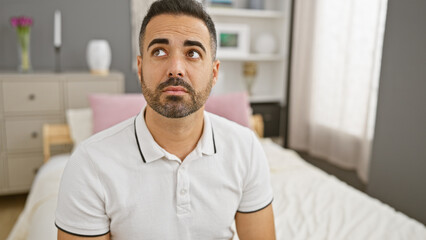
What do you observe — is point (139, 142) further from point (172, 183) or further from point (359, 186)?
point (359, 186)

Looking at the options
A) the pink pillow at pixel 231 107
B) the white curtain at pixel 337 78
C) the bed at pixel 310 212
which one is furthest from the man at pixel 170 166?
the white curtain at pixel 337 78

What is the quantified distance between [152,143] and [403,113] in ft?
5.20

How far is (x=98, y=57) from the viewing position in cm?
291

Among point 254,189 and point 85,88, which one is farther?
point 85,88

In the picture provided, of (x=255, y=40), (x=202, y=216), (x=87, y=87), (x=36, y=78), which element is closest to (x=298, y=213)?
(x=202, y=216)

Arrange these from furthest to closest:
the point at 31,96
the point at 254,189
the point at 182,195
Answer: the point at 31,96
the point at 254,189
the point at 182,195

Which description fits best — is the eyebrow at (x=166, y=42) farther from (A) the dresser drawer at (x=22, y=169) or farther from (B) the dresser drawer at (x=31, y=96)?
(A) the dresser drawer at (x=22, y=169)

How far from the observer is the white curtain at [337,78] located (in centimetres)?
270

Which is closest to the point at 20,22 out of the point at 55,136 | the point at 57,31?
the point at 57,31

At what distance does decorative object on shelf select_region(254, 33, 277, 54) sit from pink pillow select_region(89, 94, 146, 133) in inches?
68.6

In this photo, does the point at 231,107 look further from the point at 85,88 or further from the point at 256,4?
the point at 256,4

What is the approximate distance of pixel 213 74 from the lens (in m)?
1.10

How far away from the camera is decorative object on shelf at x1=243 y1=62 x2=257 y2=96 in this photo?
3680 mm

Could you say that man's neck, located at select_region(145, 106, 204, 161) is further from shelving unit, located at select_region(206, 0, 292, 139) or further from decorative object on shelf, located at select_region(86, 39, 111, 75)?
shelving unit, located at select_region(206, 0, 292, 139)
